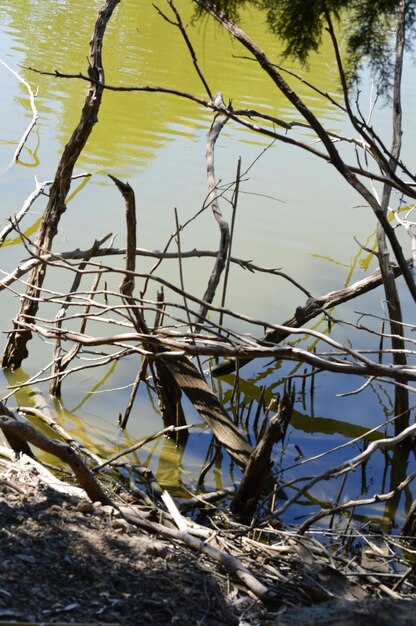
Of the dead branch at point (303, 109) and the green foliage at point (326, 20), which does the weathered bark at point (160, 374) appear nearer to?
the dead branch at point (303, 109)

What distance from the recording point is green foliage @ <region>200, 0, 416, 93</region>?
134 inches

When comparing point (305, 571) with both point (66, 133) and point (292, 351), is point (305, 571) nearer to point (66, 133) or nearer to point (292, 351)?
point (292, 351)

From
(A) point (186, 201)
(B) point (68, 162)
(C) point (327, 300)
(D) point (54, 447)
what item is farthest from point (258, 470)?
(A) point (186, 201)

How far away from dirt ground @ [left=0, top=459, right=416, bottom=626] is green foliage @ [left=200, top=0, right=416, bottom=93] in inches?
82.7

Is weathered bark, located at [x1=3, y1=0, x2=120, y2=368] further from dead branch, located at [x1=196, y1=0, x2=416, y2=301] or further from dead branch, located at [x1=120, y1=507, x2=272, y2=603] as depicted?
dead branch, located at [x1=120, y1=507, x2=272, y2=603]

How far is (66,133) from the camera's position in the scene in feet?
36.7

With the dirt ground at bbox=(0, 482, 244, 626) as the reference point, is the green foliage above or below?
above

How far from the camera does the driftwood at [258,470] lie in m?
4.18

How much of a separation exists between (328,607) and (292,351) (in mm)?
888

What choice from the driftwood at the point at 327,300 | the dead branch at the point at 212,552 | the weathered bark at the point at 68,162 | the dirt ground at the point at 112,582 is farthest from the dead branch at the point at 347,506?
the weathered bark at the point at 68,162

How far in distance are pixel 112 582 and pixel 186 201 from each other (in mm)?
6795

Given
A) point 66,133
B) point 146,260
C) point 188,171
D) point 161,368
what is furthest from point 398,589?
point 66,133

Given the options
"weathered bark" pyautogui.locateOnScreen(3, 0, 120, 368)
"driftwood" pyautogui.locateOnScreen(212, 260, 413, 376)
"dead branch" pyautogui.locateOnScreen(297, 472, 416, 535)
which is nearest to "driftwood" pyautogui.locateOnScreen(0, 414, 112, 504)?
"dead branch" pyautogui.locateOnScreen(297, 472, 416, 535)

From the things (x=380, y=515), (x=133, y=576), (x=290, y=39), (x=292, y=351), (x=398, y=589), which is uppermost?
(x=290, y=39)
